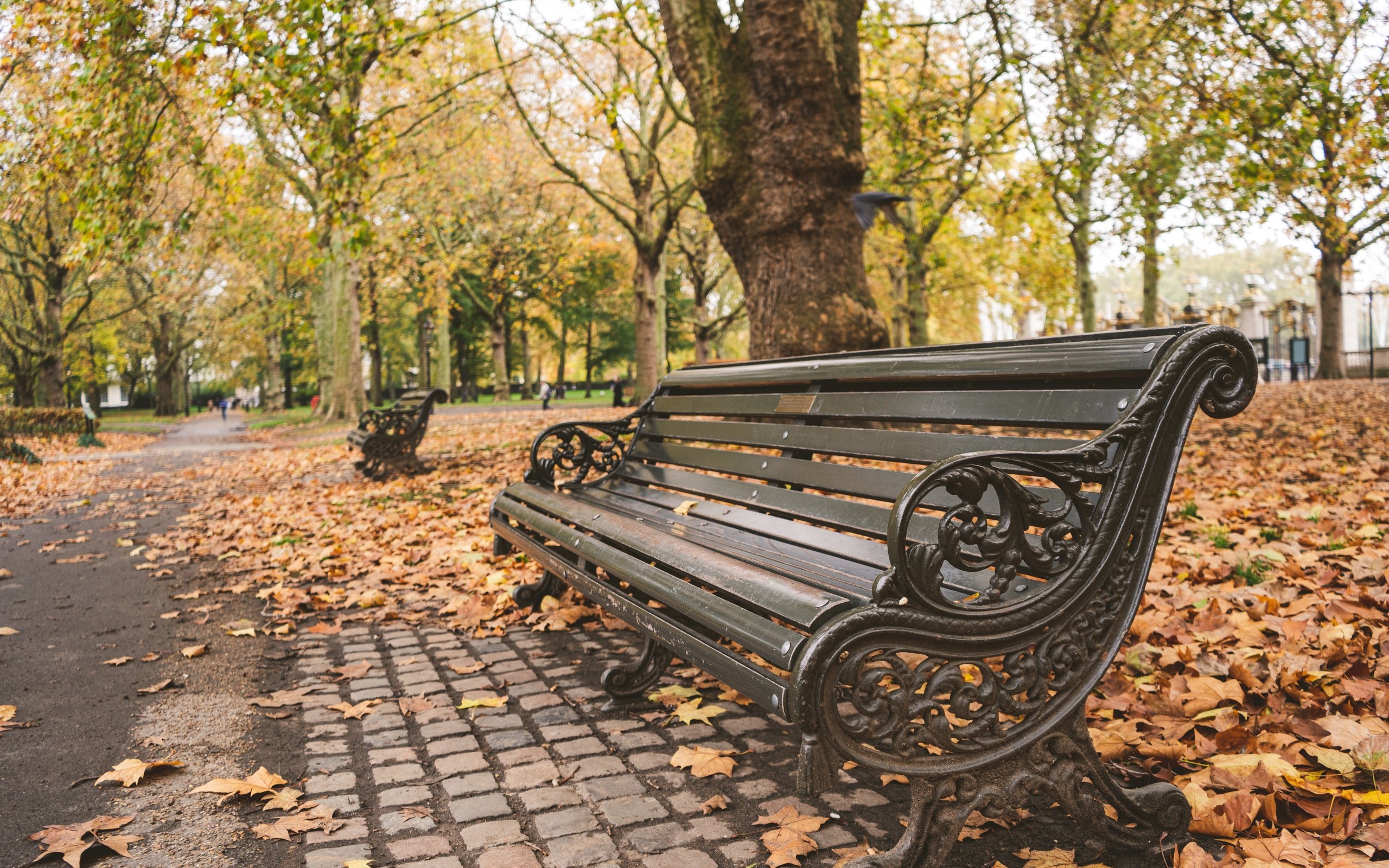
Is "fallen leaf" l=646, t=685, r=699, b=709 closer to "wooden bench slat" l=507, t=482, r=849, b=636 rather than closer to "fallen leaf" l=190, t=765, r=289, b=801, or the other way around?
"wooden bench slat" l=507, t=482, r=849, b=636

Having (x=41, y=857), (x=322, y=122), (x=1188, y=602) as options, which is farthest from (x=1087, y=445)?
(x=322, y=122)

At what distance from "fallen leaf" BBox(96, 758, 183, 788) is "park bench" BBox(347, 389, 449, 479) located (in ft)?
24.5

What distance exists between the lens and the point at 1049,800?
223cm

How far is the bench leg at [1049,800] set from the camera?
1.99m

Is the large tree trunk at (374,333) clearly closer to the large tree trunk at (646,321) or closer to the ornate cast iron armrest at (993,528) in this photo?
the large tree trunk at (646,321)

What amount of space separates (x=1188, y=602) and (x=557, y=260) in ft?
109

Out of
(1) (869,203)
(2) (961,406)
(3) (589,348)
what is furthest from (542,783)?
(3) (589,348)

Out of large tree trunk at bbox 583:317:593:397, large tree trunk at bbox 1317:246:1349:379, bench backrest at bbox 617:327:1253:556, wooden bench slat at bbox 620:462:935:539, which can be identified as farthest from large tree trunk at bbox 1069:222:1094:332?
large tree trunk at bbox 583:317:593:397

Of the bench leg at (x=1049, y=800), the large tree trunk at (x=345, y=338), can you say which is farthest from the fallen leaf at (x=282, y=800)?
the large tree trunk at (x=345, y=338)

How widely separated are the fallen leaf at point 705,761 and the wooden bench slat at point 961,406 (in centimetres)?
123

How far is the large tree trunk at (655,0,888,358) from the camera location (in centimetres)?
688

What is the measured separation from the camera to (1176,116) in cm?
1226

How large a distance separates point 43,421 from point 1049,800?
2463 cm

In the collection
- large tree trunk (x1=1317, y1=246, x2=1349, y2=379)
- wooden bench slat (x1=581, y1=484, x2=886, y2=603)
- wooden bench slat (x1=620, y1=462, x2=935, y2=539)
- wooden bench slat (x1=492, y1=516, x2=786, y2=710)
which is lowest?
wooden bench slat (x1=492, y1=516, x2=786, y2=710)
